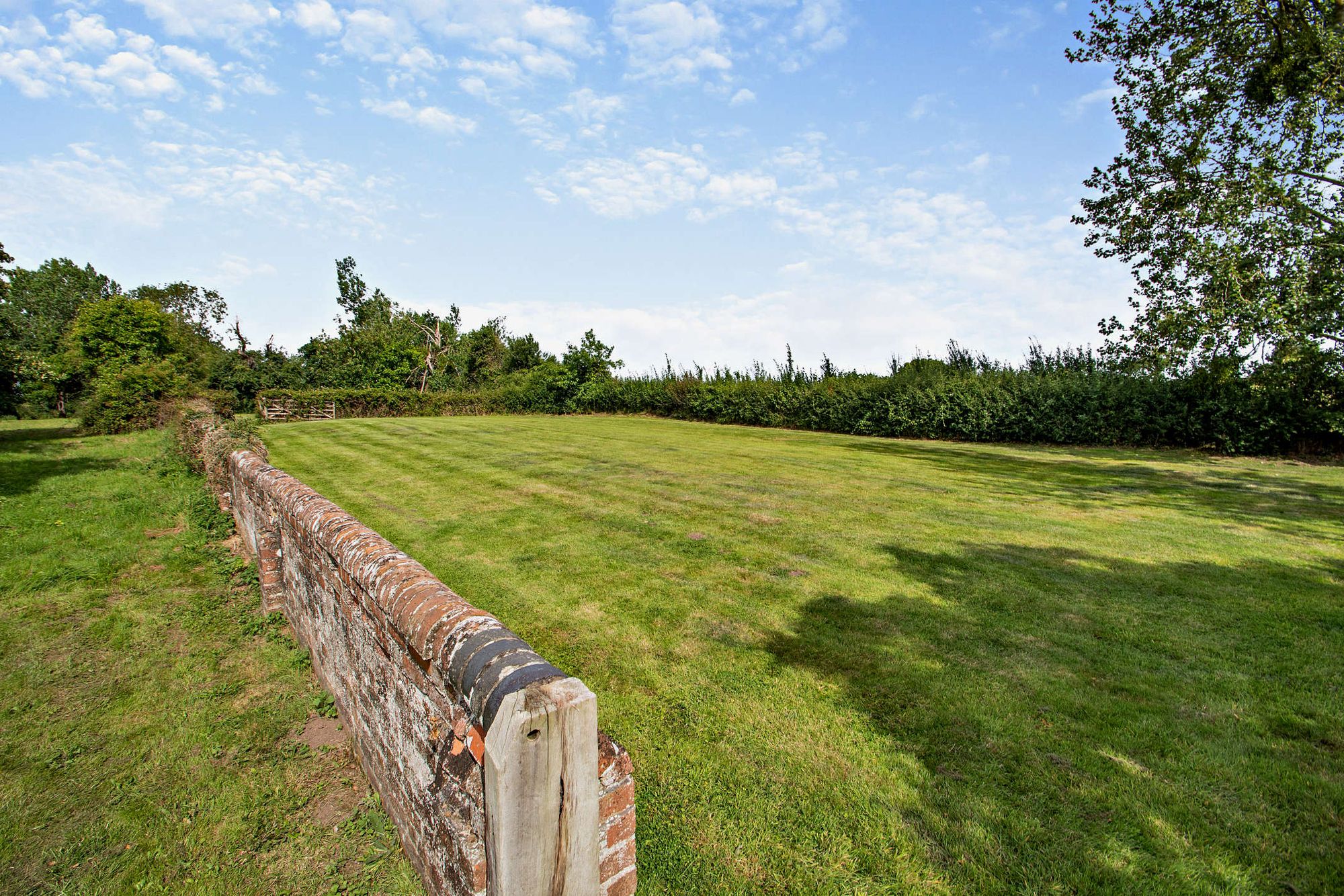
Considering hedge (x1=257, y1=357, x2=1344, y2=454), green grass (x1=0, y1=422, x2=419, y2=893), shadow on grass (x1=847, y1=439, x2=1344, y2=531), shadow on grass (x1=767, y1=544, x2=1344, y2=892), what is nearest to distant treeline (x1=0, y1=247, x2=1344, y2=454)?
hedge (x1=257, y1=357, x2=1344, y2=454)

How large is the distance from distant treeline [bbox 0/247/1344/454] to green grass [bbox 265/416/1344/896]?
6.67 m

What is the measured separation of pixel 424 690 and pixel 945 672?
338cm

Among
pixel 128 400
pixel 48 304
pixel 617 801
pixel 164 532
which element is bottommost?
pixel 164 532

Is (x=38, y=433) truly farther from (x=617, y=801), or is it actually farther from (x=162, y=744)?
(x=617, y=801)

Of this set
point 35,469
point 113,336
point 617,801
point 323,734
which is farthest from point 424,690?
point 113,336

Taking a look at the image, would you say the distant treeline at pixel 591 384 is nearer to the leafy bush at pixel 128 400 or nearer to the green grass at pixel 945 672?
the leafy bush at pixel 128 400

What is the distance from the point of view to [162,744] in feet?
10.9

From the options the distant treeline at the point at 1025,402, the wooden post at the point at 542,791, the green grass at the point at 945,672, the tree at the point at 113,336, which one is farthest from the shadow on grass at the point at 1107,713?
the tree at the point at 113,336

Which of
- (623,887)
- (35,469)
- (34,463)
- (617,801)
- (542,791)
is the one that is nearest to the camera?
(542,791)

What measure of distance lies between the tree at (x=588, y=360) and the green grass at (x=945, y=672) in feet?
81.6

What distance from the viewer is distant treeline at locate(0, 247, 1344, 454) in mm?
14750

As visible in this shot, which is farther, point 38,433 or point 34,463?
point 38,433

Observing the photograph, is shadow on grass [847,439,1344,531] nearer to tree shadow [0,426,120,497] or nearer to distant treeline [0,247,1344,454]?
distant treeline [0,247,1344,454]

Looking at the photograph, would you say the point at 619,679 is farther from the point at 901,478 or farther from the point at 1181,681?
the point at 901,478
